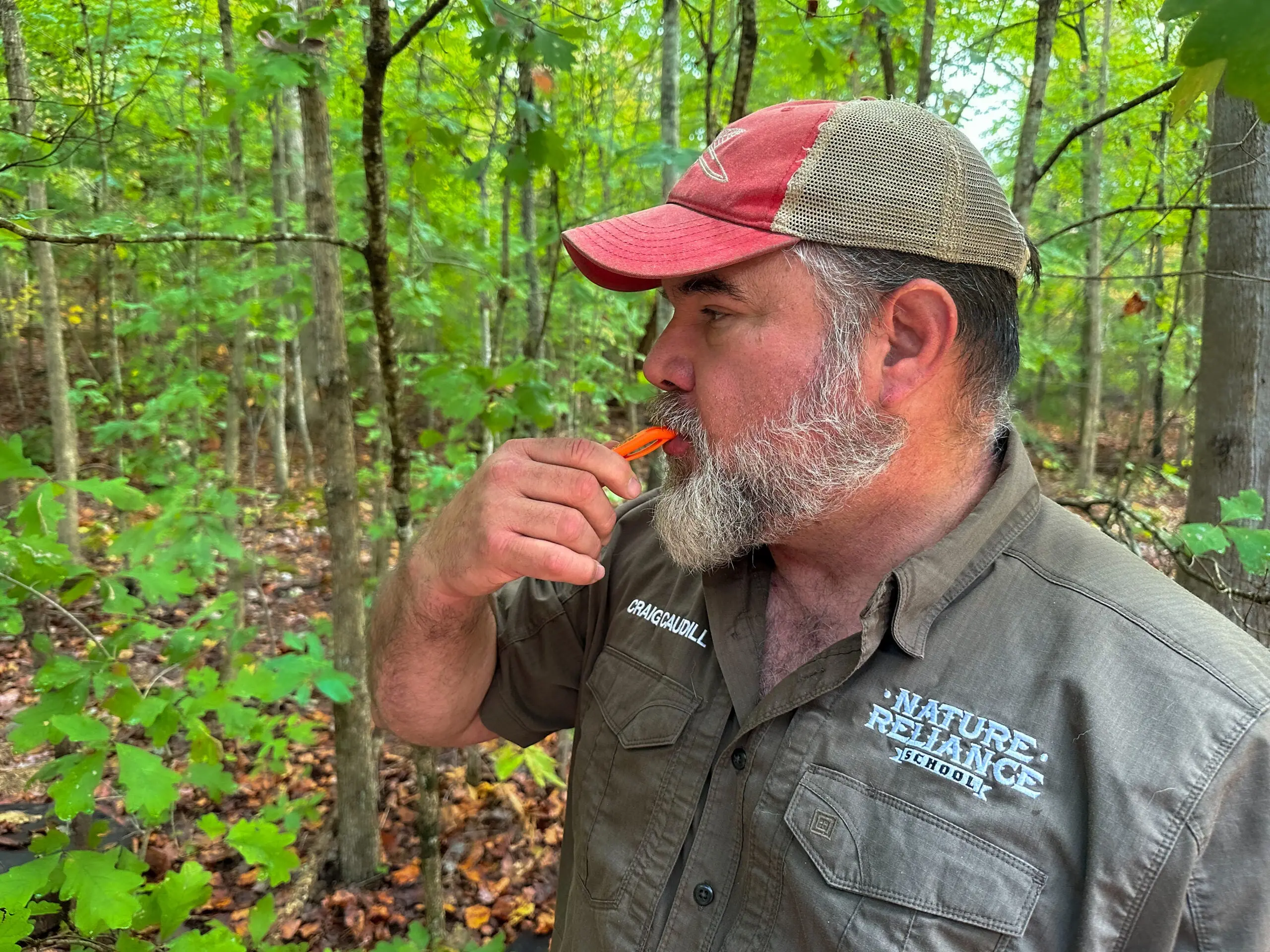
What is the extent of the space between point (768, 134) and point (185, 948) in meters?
2.38

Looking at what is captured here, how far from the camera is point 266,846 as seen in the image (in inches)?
93.0

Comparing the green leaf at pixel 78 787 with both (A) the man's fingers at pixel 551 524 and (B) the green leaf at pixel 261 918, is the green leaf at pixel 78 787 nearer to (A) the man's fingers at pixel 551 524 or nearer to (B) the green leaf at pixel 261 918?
(B) the green leaf at pixel 261 918

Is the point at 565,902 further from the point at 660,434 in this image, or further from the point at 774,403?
the point at 774,403

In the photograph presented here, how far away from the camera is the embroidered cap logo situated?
4.90 feet

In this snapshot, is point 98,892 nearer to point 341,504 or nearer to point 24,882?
point 24,882

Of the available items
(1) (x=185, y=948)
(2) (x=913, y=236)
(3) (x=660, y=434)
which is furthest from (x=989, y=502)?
(1) (x=185, y=948)

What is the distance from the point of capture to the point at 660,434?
5.01ft

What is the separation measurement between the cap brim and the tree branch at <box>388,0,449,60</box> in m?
0.61

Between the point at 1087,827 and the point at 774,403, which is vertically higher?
the point at 774,403

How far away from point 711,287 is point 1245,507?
6.11 feet

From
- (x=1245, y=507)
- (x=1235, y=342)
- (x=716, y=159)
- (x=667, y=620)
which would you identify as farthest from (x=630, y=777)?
(x=1235, y=342)

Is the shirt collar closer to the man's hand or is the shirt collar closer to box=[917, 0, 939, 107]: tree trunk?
the man's hand

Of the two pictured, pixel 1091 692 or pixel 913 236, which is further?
pixel 913 236

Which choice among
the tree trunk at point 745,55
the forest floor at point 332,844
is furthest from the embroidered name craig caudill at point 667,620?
the forest floor at point 332,844
